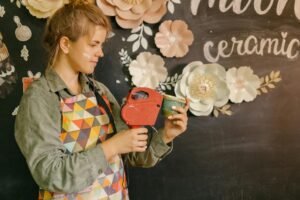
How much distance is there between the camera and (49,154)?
2.94 ft

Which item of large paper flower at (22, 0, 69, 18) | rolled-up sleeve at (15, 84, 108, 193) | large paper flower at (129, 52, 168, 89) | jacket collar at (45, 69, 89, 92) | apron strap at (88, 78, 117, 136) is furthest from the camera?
large paper flower at (129, 52, 168, 89)

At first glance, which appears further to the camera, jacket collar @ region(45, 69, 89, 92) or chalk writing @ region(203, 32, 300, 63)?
chalk writing @ region(203, 32, 300, 63)

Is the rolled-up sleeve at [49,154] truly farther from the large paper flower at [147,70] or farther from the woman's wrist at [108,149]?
the large paper flower at [147,70]

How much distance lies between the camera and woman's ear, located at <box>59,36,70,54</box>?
997 mm

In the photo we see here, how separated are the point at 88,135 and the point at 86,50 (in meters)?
0.23

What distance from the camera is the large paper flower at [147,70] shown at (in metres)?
1.43

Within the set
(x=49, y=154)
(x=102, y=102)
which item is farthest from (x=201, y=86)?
(x=49, y=154)

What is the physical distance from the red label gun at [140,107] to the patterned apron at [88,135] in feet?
0.30

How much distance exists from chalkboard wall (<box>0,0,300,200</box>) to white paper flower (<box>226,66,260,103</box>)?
0.03 m

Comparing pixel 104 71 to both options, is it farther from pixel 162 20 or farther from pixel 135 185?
pixel 135 185

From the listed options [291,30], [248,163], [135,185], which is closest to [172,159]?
[135,185]

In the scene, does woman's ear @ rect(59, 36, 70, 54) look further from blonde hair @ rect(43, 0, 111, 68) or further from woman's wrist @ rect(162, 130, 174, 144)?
woman's wrist @ rect(162, 130, 174, 144)

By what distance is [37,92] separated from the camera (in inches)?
37.7

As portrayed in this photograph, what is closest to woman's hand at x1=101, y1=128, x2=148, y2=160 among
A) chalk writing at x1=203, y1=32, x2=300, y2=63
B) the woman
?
the woman
